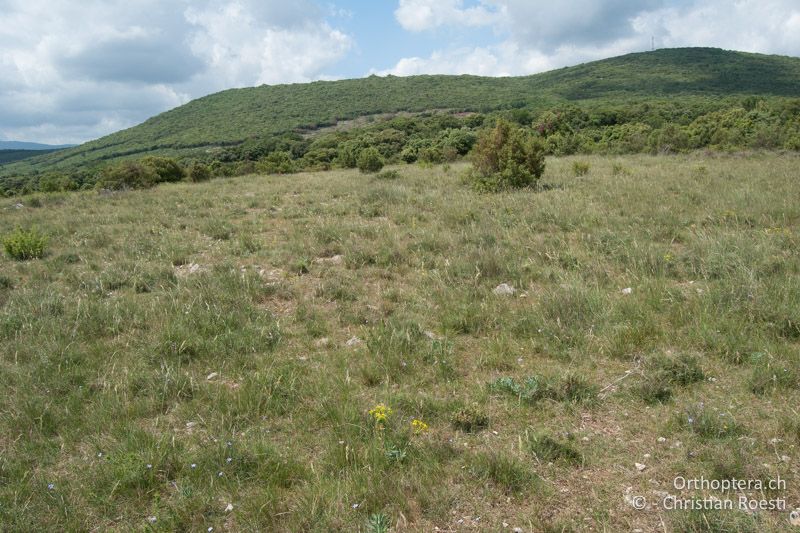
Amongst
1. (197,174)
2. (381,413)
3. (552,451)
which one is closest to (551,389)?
(552,451)

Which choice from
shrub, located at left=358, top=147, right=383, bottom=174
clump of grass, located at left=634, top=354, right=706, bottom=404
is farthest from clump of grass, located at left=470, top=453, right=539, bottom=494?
shrub, located at left=358, top=147, right=383, bottom=174

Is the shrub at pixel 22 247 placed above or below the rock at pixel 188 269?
above

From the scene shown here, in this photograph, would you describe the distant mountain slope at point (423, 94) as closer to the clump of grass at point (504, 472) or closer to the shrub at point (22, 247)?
the shrub at point (22, 247)

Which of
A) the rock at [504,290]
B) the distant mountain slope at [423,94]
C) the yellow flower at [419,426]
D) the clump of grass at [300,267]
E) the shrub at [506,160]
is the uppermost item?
the distant mountain slope at [423,94]

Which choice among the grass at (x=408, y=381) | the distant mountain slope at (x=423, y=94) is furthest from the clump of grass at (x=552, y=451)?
the distant mountain slope at (x=423, y=94)

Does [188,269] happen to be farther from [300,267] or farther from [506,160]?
[506,160]

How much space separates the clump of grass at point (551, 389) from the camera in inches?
119

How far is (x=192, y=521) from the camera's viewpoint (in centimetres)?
222

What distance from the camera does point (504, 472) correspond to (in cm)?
238

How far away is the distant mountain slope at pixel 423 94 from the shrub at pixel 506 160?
233ft

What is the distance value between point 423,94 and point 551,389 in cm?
11762

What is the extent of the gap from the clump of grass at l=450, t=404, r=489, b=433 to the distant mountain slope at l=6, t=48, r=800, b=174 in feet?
263

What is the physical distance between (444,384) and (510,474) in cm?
100

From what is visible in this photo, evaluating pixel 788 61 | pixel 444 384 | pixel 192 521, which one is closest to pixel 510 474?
pixel 444 384
